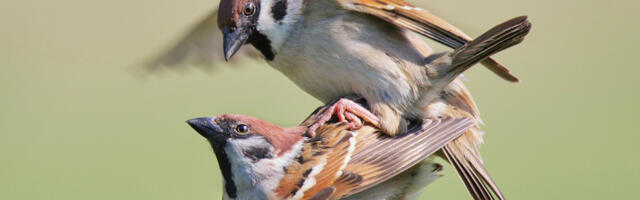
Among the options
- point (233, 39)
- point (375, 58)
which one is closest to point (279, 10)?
point (233, 39)

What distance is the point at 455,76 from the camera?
2.70m

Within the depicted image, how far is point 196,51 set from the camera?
3.26 meters

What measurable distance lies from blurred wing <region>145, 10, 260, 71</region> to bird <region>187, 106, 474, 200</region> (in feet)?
2.48

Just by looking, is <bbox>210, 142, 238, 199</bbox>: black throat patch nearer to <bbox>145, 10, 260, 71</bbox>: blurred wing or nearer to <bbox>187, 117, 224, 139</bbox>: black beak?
<bbox>187, 117, 224, 139</bbox>: black beak

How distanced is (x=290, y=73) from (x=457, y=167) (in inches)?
21.2

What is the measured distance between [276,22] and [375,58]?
0.29m

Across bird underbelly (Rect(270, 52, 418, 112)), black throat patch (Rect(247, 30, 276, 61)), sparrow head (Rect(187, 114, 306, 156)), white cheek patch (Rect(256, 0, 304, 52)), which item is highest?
white cheek patch (Rect(256, 0, 304, 52))

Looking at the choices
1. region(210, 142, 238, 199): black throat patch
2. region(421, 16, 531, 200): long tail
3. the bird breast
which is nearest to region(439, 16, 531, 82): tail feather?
region(421, 16, 531, 200): long tail

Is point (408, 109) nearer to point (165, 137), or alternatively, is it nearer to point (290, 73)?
point (290, 73)

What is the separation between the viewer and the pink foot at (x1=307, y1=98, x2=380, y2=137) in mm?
2578

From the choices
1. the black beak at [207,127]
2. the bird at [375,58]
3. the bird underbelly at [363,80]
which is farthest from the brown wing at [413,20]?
the black beak at [207,127]

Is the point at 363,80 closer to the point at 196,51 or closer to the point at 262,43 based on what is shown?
the point at 262,43

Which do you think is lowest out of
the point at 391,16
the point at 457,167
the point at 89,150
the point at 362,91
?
the point at 89,150

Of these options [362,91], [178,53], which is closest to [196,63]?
[178,53]
